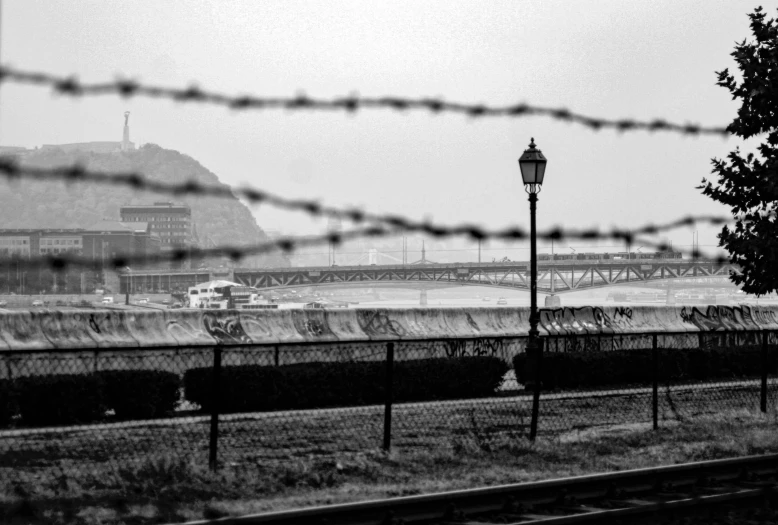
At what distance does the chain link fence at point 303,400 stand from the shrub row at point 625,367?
3 centimetres

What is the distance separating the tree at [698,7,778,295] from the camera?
17109 millimetres

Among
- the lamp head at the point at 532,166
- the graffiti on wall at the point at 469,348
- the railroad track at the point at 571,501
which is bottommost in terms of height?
the railroad track at the point at 571,501

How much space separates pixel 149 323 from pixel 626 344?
1285 cm

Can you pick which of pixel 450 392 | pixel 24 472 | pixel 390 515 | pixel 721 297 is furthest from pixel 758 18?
pixel 721 297

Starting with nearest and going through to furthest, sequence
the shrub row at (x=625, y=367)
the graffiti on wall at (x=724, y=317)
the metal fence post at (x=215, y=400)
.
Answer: the metal fence post at (x=215, y=400), the shrub row at (x=625, y=367), the graffiti on wall at (x=724, y=317)

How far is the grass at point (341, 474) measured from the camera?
31.1 ft

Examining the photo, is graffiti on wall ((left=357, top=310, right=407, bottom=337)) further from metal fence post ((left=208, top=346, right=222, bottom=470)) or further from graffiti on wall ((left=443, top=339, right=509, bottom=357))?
metal fence post ((left=208, top=346, right=222, bottom=470))

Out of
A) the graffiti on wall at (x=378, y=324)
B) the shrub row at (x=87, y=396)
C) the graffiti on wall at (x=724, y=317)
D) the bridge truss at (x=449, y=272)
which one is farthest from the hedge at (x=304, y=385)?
the graffiti on wall at (x=724, y=317)

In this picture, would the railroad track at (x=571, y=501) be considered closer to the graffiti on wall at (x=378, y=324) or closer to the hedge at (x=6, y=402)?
the hedge at (x=6, y=402)

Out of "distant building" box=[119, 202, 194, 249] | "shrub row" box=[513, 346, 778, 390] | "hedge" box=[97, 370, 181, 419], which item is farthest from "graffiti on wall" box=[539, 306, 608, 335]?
"hedge" box=[97, 370, 181, 419]

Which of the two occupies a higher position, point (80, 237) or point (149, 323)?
point (80, 237)

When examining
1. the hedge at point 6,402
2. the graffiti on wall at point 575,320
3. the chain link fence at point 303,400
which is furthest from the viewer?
the graffiti on wall at point 575,320

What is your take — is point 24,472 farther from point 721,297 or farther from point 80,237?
point 721,297

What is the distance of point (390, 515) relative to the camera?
873 centimetres
